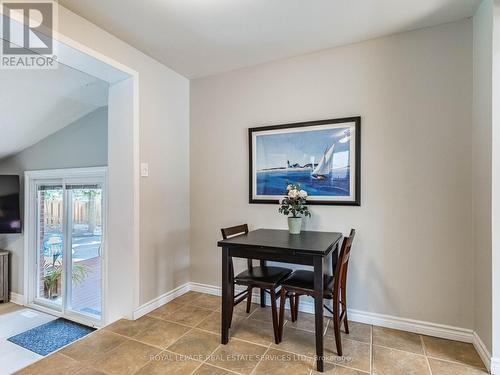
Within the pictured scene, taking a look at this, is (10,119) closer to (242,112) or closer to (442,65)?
(242,112)

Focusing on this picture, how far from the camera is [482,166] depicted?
1.90 meters

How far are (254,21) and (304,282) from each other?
2045 mm

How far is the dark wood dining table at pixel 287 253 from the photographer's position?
179 centimetres

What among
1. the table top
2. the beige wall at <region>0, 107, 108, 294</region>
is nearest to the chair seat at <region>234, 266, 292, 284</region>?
the table top

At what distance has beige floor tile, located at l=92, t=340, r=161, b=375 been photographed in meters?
1.80

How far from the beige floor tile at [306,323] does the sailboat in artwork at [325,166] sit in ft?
4.21

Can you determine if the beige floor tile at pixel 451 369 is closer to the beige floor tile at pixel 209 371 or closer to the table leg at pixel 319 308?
the table leg at pixel 319 308

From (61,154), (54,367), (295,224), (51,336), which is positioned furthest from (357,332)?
(61,154)

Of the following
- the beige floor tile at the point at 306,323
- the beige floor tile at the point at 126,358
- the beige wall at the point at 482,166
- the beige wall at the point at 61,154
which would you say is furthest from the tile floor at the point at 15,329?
the beige wall at the point at 482,166

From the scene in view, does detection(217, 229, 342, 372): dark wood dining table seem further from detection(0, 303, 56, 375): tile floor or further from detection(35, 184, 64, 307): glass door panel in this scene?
detection(35, 184, 64, 307): glass door panel

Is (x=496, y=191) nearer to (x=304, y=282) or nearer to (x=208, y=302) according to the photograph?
(x=304, y=282)

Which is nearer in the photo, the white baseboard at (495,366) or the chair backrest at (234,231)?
the white baseboard at (495,366)

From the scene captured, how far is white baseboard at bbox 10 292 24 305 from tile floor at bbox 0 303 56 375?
0.20 ft

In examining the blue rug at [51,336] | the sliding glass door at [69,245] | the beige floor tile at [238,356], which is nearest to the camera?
the beige floor tile at [238,356]
